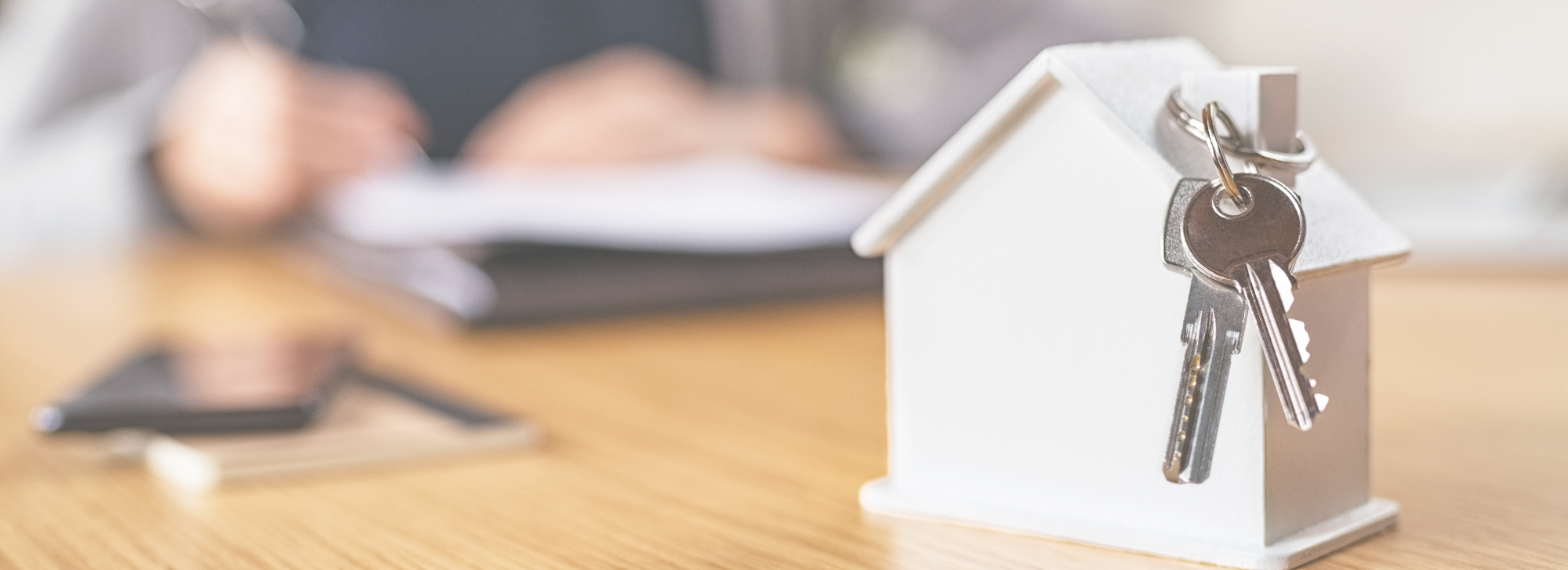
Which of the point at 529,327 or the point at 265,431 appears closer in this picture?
the point at 265,431

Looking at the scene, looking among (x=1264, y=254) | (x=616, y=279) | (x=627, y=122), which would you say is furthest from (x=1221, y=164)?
(x=627, y=122)

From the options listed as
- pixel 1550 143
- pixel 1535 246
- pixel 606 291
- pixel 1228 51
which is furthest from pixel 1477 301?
pixel 1228 51

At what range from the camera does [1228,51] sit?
220cm

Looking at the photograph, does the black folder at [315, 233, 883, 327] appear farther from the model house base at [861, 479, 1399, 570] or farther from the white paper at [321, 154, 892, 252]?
the model house base at [861, 479, 1399, 570]

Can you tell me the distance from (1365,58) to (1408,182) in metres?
0.60

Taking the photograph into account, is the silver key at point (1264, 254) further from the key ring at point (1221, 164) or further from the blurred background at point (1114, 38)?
the blurred background at point (1114, 38)

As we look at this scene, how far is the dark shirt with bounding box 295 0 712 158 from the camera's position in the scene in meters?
1.92

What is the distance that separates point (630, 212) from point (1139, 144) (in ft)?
2.38

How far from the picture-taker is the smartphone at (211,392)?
49cm

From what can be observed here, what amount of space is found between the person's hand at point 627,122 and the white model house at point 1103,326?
1.44 metres

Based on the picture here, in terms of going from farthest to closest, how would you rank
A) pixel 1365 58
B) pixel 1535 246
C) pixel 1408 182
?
pixel 1365 58, pixel 1408 182, pixel 1535 246

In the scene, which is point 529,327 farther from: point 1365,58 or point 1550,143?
point 1365,58

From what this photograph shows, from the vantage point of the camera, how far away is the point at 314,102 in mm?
1761

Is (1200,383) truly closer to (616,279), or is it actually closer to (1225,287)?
(1225,287)
